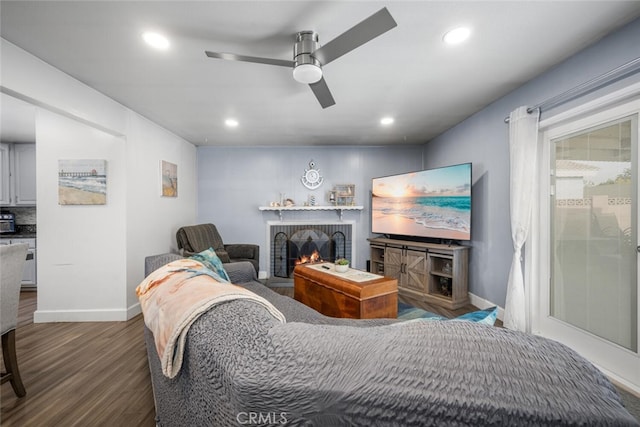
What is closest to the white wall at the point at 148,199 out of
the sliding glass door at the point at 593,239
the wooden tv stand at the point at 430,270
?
the wooden tv stand at the point at 430,270

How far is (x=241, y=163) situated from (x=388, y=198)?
8.66 feet

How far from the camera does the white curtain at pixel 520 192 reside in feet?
7.67

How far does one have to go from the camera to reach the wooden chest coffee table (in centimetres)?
219

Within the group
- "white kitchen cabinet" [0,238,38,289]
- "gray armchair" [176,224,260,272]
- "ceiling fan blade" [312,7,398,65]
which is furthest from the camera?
"white kitchen cabinet" [0,238,38,289]

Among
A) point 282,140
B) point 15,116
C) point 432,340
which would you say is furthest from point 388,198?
point 15,116

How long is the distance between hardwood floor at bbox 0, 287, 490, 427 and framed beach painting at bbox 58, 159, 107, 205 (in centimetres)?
134

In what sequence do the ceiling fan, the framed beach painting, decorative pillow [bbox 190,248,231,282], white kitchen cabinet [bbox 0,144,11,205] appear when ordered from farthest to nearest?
white kitchen cabinet [bbox 0,144,11,205], the framed beach painting, decorative pillow [bbox 190,248,231,282], the ceiling fan

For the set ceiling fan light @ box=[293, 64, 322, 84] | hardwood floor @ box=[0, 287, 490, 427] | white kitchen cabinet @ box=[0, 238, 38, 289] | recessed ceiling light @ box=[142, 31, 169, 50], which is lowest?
hardwood floor @ box=[0, 287, 490, 427]

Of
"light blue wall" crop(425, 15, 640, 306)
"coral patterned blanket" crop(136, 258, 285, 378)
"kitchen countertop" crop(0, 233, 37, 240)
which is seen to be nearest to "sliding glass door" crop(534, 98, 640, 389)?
"light blue wall" crop(425, 15, 640, 306)

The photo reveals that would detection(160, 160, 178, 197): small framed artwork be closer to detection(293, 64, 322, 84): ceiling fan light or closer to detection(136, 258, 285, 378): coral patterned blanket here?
detection(293, 64, 322, 84): ceiling fan light

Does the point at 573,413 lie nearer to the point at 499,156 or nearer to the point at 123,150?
the point at 499,156

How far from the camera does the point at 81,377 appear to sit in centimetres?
195

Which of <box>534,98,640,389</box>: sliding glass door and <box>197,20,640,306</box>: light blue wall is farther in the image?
<box>197,20,640,306</box>: light blue wall

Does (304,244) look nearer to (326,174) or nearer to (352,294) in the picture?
(326,174)
